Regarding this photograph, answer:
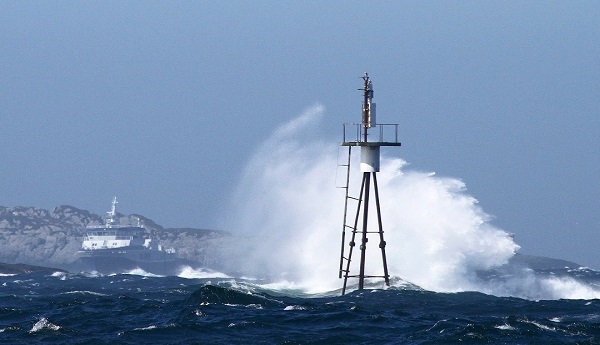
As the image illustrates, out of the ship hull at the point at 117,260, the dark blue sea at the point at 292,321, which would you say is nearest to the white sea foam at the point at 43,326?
the dark blue sea at the point at 292,321

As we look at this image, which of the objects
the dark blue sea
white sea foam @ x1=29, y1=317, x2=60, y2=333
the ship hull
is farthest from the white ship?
white sea foam @ x1=29, y1=317, x2=60, y2=333

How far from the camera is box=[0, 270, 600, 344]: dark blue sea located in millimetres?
34125

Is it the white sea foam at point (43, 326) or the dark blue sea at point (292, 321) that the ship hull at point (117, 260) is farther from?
the white sea foam at point (43, 326)

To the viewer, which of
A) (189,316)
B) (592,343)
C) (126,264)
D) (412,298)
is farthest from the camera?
(126,264)

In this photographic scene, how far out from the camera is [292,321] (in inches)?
1478

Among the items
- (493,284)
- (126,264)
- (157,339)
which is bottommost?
(157,339)

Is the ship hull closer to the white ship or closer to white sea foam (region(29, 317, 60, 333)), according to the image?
the white ship

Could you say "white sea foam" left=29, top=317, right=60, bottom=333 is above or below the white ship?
below

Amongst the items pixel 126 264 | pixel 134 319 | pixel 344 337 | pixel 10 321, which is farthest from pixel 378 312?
pixel 126 264

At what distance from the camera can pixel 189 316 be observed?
126 ft

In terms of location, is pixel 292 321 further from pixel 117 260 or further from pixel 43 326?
pixel 117 260

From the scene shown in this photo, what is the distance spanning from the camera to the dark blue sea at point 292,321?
34.1 meters

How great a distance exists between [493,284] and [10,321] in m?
36.4

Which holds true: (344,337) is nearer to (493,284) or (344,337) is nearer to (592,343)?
(592,343)
